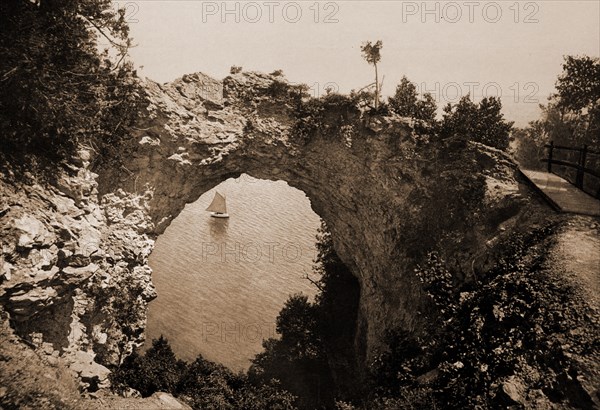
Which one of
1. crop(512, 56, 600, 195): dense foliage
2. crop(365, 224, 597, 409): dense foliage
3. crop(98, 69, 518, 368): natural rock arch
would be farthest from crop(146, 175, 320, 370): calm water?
crop(512, 56, 600, 195): dense foliage

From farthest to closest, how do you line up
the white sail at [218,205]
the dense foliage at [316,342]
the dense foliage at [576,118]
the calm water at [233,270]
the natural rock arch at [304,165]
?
the white sail at [218,205] → the calm water at [233,270] → the dense foliage at [576,118] → the dense foliage at [316,342] → the natural rock arch at [304,165]

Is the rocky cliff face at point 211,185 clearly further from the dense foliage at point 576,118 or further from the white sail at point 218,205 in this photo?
the white sail at point 218,205

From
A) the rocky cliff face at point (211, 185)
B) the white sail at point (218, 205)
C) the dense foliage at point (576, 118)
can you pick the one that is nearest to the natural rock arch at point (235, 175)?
the rocky cliff face at point (211, 185)

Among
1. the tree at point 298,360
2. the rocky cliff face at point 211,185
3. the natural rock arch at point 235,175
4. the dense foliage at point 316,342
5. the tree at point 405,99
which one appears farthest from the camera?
the dense foliage at point 316,342

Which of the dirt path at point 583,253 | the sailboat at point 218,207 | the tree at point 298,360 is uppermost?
the dirt path at point 583,253

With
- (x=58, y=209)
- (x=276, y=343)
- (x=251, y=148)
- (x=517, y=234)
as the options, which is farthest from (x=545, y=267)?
(x=276, y=343)

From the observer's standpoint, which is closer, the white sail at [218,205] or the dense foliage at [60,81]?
the dense foliage at [60,81]

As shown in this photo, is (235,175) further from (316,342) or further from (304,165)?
(316,342)

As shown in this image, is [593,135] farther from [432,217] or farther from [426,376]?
[426,376]
